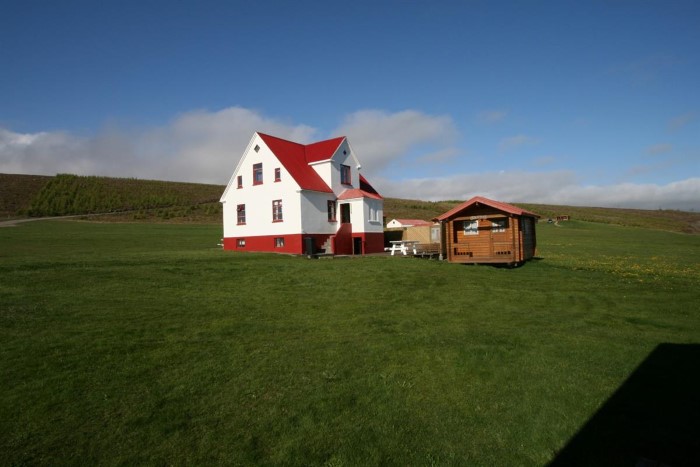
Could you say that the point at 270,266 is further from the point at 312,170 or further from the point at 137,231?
the point at 137,231

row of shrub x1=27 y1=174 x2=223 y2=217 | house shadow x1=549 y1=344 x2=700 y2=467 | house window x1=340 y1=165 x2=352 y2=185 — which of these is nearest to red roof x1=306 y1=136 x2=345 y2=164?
house window x1=340 y1=165 x2=352 y2=185

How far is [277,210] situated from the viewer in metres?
34.2

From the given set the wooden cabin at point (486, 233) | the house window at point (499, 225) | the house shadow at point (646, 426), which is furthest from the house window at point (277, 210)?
the house shadow at point (646, 426)

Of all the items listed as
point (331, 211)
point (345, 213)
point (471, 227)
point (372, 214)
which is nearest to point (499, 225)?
point (471, 227)

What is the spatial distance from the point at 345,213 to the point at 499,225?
12729 mm

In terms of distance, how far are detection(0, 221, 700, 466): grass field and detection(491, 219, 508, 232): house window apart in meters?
10.4

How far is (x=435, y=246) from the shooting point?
32.1m

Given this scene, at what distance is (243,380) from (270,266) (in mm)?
14698

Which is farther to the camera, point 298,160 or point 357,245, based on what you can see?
point 298,160

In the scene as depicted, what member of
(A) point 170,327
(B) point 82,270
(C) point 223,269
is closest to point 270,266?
(C) point 223,269

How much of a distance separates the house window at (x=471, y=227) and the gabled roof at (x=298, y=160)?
37.0ft

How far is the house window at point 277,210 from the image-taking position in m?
34.0

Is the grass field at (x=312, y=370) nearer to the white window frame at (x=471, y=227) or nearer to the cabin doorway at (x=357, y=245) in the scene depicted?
the white window frame at (x=471, y=227)

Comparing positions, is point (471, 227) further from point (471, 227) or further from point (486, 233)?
point (486, 233)
